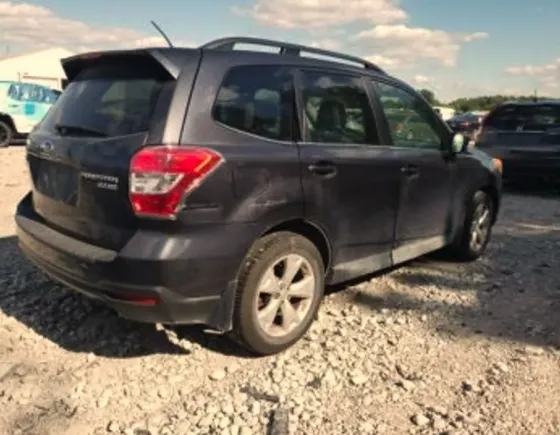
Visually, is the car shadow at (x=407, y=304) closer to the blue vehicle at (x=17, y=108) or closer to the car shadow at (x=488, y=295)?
the car shadow at (x=488, y=295)

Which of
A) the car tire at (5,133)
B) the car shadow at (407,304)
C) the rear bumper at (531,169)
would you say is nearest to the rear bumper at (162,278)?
the car shadow at (407,304)

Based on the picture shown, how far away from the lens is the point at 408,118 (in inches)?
191

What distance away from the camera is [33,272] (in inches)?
201

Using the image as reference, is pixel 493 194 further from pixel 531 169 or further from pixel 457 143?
pixel 531 169

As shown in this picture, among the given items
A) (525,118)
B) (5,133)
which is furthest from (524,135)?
(5,133)

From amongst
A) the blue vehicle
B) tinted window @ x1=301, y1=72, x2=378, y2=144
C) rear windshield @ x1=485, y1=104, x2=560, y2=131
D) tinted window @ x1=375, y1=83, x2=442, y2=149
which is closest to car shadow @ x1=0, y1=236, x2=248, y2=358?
tinted window @ x1=301, y1=72, x2=378, y2=144

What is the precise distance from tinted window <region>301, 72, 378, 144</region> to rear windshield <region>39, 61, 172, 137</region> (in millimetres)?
960

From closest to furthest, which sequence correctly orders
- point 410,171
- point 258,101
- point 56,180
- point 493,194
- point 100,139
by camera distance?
point 100,139, point 258,101, point 56,180, point 410,171, point 493,194

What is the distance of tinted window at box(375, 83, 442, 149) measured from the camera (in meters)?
4.56

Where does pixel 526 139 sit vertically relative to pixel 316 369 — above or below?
above

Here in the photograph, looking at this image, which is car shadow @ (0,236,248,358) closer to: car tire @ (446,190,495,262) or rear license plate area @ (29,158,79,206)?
rear license plate area @ (29,158,79,206)

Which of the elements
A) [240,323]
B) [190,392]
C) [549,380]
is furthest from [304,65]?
[549,380]

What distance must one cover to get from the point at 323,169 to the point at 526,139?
7.35 metres

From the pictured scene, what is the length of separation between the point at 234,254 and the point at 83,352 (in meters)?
1.19
